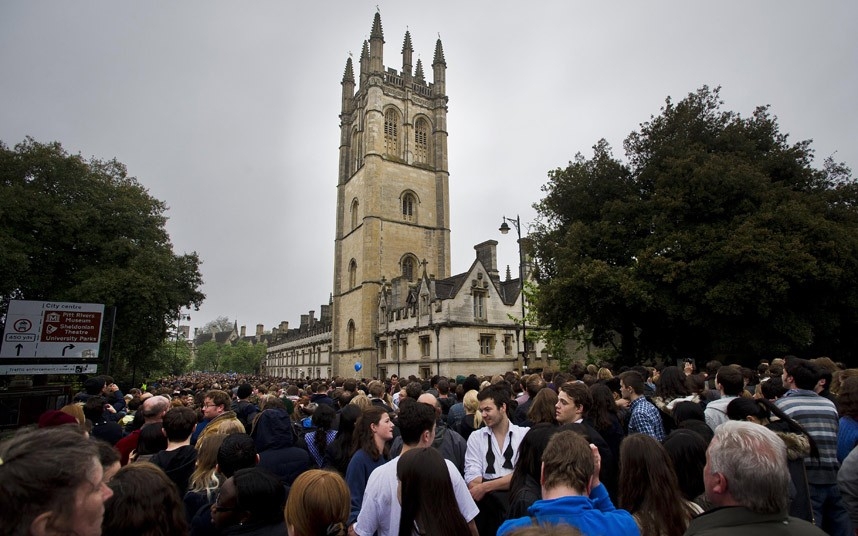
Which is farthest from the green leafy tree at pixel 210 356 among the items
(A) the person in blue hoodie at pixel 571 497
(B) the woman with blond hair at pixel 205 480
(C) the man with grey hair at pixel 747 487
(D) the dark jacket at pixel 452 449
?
(C) the man with grey hair at pixel 747 487

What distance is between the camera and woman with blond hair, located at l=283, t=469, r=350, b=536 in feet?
8.68

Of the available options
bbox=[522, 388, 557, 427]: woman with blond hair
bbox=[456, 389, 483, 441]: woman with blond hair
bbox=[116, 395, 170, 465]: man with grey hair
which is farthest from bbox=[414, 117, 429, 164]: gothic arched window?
bbox=[522, 388, 557, 427]: woman with blond hair

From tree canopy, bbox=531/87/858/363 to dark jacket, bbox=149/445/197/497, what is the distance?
57.9 ft

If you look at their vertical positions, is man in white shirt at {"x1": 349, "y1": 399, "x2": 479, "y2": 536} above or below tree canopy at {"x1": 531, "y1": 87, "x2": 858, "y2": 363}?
below

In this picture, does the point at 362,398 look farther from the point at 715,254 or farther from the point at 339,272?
the point at 339,272

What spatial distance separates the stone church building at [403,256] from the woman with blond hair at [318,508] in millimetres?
25555

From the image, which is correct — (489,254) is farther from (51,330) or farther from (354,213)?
(51,330)

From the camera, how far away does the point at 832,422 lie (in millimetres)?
4645

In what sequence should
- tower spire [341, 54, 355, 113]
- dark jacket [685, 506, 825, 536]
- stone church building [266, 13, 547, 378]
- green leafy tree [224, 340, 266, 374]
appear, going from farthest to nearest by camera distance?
green leafy tree [224, 340, 266, 374], tower spire [341, 54, 355, 113], stone church building [266, 13, 547, 378], dark jacket [685, 506, 825, 536]

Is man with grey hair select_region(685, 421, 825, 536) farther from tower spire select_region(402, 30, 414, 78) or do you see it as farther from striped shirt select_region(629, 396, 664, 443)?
tower spire select_region(402, 30, 414, 78)

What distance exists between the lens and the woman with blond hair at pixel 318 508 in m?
2.64

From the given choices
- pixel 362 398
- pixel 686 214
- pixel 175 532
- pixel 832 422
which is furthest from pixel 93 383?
pixel 686 214

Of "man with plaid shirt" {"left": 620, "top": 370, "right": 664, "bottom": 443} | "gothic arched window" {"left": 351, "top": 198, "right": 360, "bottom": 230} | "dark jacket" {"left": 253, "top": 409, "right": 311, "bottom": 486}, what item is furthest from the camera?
"gothic arched window" {"left": 351, "top": 198, "right": 360, "bottom": 230}

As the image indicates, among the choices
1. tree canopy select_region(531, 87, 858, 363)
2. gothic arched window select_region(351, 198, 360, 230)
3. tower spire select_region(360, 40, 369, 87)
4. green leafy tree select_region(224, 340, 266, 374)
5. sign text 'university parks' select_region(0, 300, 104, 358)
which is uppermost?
tower spire select_region(360, 40, 369, 87)
